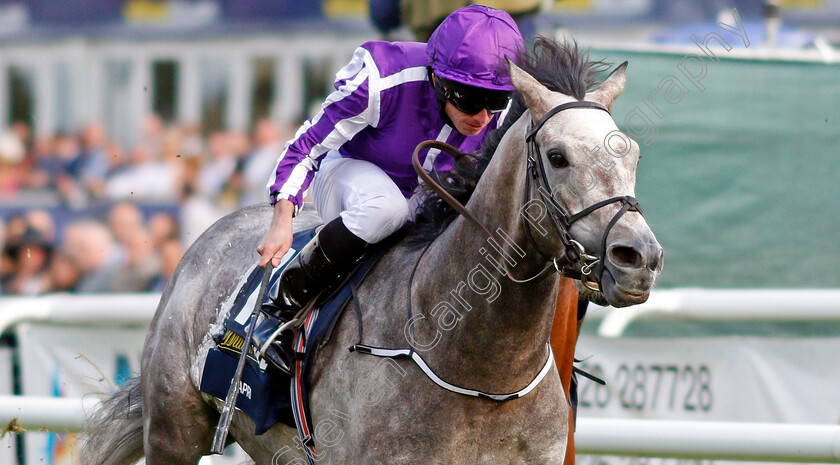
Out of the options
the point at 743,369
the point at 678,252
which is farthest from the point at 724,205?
the point at 743,369

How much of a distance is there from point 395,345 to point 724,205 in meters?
3.22

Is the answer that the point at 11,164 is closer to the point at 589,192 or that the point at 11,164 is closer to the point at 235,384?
the point at 235,384

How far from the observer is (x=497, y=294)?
3.03m

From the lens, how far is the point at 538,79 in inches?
117

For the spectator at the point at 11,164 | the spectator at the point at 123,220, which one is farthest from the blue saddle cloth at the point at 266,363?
the spectator at the point at 11,164

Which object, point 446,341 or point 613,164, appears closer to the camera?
point 613,164

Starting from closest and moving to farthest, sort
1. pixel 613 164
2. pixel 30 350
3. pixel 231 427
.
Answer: pixel 613 164 < pixel 231 427 < pixel 30 350

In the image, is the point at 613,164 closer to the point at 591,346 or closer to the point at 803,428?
the point at 803,428

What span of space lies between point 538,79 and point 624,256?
67 centimetres

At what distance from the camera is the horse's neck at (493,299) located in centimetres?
298

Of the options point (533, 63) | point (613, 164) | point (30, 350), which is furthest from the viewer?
point (30, 350)

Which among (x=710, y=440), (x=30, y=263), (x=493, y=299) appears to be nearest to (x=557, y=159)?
(x=493, y=299)

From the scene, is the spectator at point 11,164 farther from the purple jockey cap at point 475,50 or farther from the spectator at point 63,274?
the purple jockey cap at point 475,50

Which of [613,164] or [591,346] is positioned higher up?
[613,164]
